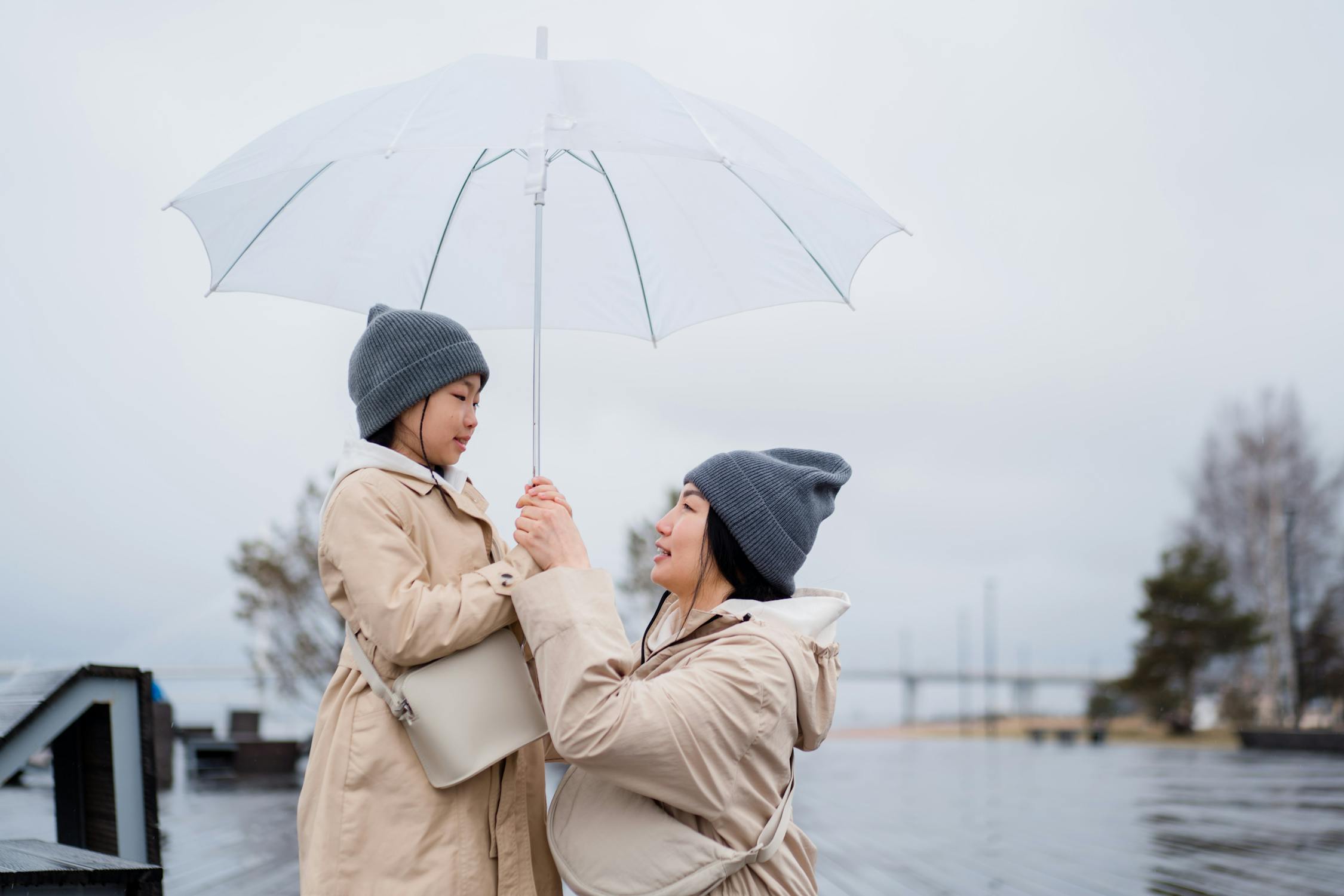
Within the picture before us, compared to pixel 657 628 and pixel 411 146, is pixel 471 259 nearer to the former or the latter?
pixel 411 146

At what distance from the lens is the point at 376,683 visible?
1.81 meters

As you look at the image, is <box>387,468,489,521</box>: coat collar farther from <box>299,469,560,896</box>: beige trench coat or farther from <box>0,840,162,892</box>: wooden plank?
<box>0,840,162,892</box>: wooden plank

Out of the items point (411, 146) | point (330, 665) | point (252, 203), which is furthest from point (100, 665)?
point (330, 665)

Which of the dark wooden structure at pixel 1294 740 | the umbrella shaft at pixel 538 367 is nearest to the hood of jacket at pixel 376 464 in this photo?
the umbrella shaft at pixel 538 367

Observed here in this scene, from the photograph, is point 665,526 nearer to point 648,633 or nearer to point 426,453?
point 648,633

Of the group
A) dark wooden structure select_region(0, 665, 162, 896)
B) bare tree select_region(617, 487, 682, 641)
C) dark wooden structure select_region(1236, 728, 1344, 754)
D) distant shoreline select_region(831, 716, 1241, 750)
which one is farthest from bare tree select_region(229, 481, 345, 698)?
dark wooden structure select_region(0, 665, 162, 896)

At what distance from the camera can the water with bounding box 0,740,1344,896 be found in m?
6.20

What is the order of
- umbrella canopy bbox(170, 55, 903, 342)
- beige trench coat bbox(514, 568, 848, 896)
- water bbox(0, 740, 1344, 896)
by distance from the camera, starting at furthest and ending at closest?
1. water bbox(0, 740, 1344, 896)
2. umbrella canopy bbox(170, 55, 903, 342)
3. beige trench coat bbox(514, 568, 848, 896)

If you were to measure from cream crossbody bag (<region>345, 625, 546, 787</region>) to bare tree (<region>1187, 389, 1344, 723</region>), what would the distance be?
30.9 metres

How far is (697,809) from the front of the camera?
1.71 meters

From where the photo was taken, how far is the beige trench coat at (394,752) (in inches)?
69.9

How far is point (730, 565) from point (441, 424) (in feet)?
1.77

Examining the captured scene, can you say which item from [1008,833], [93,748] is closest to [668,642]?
[93,748]

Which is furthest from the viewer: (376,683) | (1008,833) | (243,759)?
(243,759)
